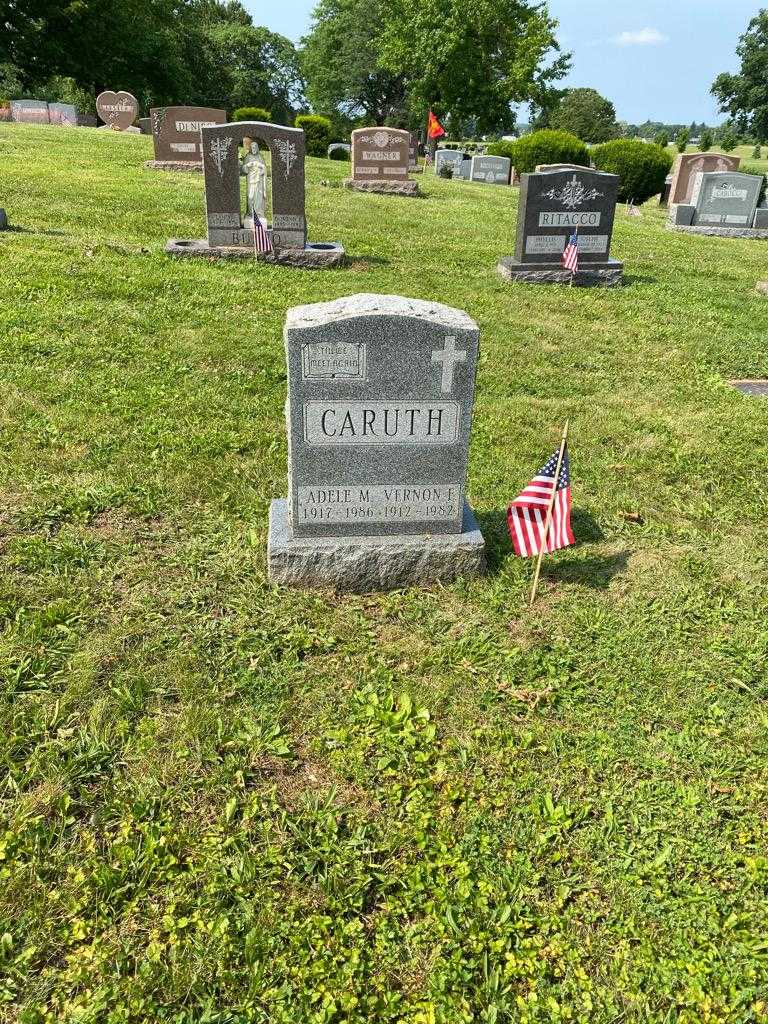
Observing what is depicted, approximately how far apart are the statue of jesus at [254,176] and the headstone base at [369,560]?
8.48 m

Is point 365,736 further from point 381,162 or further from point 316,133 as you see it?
point 316,133

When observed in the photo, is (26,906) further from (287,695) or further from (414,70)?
(414,70)

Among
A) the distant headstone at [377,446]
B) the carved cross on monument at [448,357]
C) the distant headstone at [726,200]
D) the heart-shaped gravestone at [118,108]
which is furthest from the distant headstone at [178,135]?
the carved cross on monument at [448,357]

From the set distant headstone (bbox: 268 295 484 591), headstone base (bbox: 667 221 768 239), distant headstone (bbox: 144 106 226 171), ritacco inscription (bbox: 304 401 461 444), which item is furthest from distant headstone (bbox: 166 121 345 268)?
headstone base (bbox: 667 221 768 239)

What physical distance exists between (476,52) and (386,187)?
22630 mm

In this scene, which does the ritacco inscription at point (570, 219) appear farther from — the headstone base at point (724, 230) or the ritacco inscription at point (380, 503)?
the headstone base at point (724, 230)

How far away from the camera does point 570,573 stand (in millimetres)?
4414

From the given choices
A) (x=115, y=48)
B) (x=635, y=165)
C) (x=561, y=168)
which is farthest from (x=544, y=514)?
(x=115, y=48)

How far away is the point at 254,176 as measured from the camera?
1120 cm

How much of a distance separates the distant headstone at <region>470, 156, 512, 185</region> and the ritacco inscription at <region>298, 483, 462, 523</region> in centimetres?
2643

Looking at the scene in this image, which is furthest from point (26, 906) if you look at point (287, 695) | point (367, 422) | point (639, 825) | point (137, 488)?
point (137, 488)

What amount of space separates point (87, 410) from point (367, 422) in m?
3.16

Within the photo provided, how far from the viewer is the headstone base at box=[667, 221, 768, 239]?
18531 mm

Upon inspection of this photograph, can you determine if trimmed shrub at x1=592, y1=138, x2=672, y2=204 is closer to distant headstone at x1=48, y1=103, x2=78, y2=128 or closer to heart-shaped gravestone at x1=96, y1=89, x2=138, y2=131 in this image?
heart-shaped gravestone at x1=96, y1=89, x2=138, y2=131
